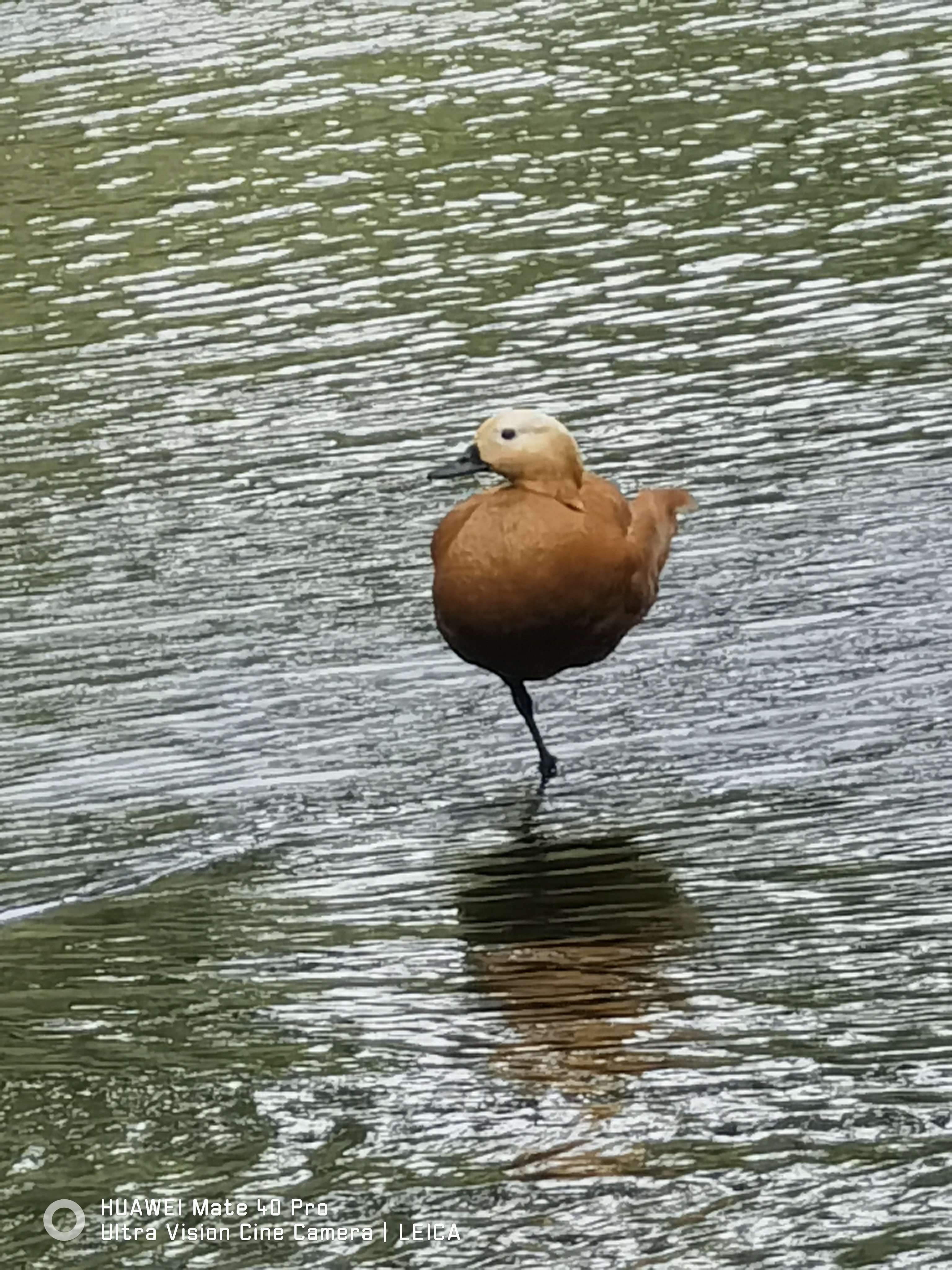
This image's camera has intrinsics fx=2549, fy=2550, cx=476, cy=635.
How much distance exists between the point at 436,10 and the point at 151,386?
645 centimetres

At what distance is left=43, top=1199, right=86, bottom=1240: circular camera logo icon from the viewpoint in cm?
429

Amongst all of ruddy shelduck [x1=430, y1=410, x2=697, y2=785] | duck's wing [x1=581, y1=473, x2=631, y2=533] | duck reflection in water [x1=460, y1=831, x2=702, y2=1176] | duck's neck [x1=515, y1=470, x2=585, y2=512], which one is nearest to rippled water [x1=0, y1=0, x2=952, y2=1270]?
duck reflection in water [x1=460, y1=831, x2=702, y2=1176]

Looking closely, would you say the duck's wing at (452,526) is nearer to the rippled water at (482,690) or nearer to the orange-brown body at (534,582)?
the orange-brown body at (534,582)

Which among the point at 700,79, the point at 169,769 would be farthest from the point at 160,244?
the point at 169,769

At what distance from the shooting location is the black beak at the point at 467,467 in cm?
628

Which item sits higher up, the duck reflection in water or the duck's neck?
the duck's neck

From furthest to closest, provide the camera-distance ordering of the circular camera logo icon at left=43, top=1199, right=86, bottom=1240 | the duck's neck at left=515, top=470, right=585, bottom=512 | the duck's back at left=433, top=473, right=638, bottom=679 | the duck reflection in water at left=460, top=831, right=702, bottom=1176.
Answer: the duck's neck at left=515, top=470, right=585, bottom=512 → the duck's back at left=433, top=473, right=638, bottom=679 → the duck reflection in water at left=460, top=831, right=702, bottom=1176 → the circular camera logo icon at left=43, top=1199, right=86, bottom=1240

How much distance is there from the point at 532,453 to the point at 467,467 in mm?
201

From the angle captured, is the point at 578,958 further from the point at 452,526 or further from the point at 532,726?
the point at 452,526

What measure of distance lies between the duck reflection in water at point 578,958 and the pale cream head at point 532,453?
860 mm

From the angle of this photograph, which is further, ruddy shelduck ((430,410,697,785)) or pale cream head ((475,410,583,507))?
pale cream head ((475,410,583,507))

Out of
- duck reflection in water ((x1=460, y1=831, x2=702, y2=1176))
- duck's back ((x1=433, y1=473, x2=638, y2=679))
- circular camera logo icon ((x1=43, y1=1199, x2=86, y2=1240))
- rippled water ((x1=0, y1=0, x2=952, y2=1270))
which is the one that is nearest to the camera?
circular camera logo icon ((x1=43, y1=1199, x2=86, y2=1240))

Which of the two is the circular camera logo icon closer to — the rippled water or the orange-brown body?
the rippled water

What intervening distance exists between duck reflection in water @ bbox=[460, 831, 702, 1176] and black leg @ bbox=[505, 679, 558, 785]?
0.28 m
